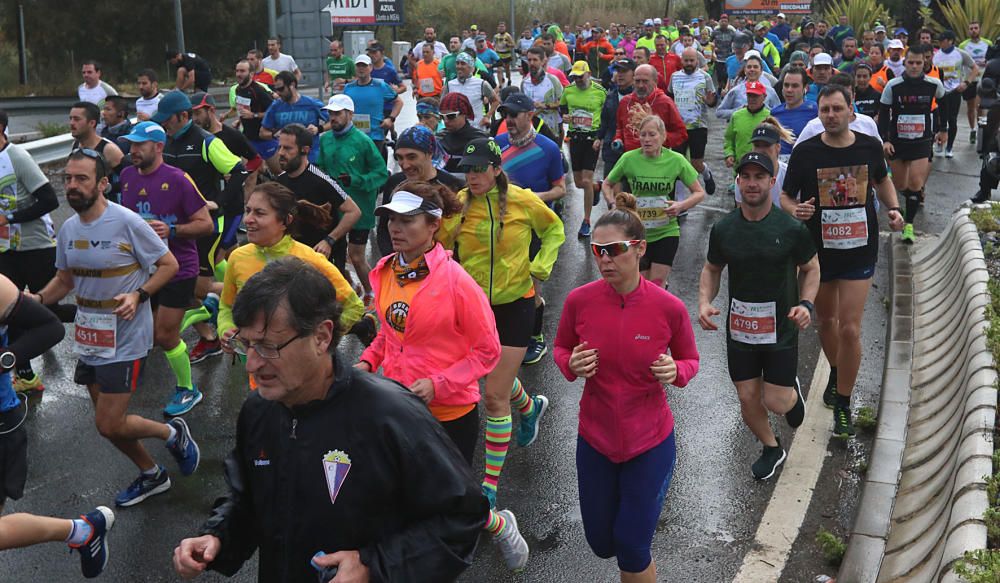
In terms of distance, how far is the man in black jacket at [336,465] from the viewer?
2.84m

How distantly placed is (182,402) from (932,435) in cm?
495

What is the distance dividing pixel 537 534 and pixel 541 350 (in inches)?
120

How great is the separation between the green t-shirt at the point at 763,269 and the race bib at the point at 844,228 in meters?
0.94

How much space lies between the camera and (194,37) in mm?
36469

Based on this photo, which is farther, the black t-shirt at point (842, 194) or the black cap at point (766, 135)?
the black cap at point (766, 135)

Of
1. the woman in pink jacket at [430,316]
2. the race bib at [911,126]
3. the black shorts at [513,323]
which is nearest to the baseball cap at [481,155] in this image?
the black shorts at [513,323]

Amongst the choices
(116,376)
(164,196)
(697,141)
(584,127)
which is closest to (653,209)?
(164,196)

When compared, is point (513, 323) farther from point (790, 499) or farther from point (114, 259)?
point (114, 259)

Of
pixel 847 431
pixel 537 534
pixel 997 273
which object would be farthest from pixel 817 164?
pixel 537 534

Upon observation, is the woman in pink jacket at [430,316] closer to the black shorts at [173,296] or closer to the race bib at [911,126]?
the black shorts at [173,296]

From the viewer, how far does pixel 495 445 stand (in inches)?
240

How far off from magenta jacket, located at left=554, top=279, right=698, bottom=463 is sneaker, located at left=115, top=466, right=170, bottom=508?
2860 mm

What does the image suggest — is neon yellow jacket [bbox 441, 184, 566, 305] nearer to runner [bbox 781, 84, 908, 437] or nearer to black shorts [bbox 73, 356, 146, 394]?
runner [bbox 781, 84, 908, 437]

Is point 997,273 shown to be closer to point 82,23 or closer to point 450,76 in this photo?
point 450,76
